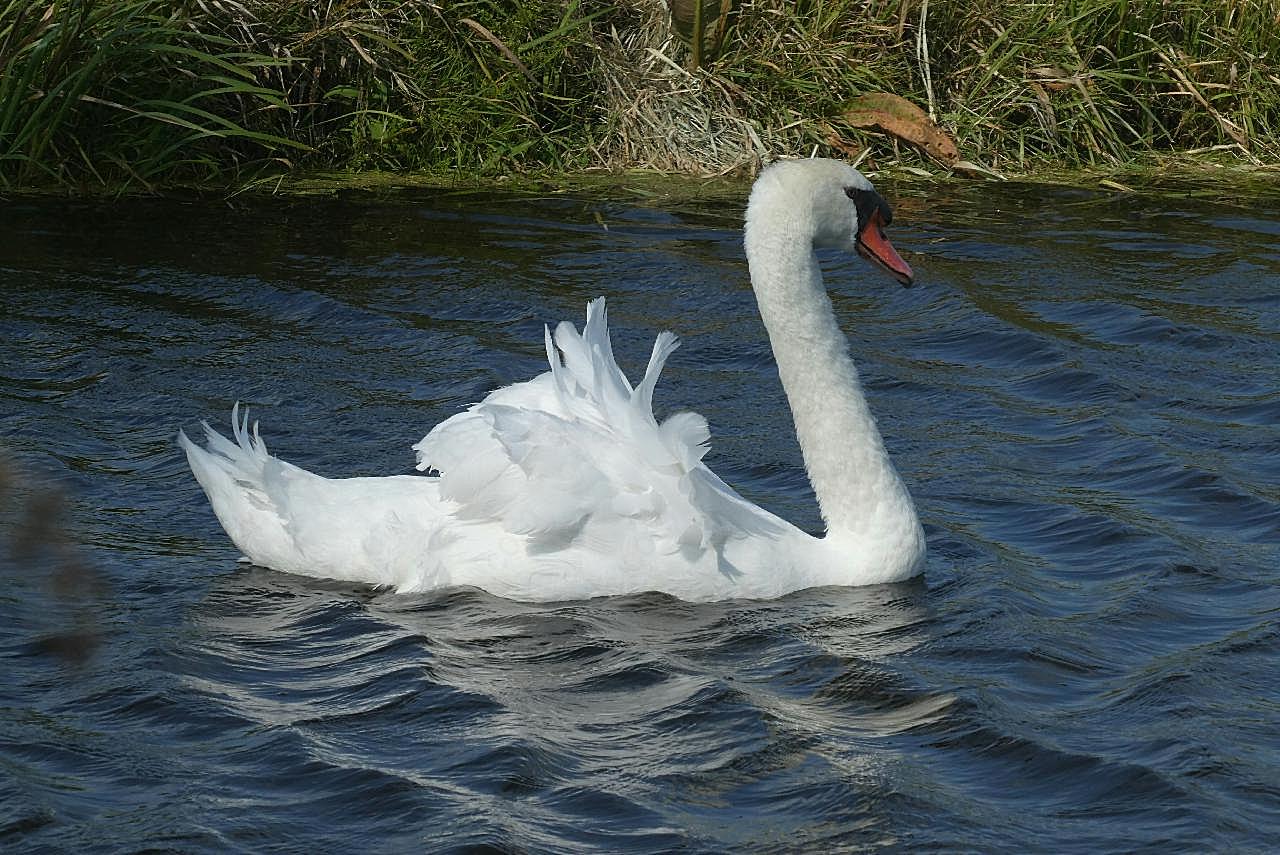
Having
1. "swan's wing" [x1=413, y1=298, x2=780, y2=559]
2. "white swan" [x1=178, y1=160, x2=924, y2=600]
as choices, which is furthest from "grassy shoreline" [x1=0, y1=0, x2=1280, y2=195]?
"swan's wing" [x1=413, y1=298, x2=780, y2=559]

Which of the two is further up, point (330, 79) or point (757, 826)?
point (330, 79)

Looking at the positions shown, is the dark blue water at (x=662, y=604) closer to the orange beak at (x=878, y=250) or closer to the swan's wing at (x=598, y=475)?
the swan's wing at (x=598, y=475)

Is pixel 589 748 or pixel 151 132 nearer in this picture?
pixel 589 748

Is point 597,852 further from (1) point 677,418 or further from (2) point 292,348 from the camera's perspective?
(2) point 292,348

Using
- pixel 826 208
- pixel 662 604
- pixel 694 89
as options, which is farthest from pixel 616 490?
pixel 694 89

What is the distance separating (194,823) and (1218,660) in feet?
8.57

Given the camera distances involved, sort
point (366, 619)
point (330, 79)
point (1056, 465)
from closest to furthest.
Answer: point (366, 619), point (1056, 465), point (330, 79)

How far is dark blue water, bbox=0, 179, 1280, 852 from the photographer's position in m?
3.94

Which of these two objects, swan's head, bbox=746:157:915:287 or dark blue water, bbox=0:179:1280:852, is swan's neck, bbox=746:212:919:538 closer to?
swan's head, bbox=746:157:915:287

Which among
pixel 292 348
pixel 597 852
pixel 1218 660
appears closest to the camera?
pixel 597 852

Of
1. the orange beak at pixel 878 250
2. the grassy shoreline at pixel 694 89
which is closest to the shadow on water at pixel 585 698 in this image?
the orange beak at pixel 878 250

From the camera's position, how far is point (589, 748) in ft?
13.9

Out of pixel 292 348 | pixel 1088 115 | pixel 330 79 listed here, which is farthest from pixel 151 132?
pixel 1088 115

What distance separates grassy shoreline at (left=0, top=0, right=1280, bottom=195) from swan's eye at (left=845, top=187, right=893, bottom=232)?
16.7 ft
